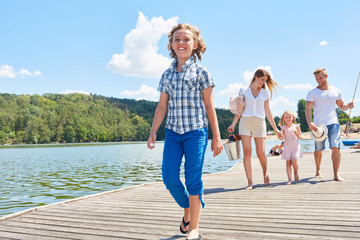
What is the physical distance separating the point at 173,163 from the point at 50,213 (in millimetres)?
2269

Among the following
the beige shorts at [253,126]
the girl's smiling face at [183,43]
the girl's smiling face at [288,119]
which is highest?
the girl's smiling face at [183,43]

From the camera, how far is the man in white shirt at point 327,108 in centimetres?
544

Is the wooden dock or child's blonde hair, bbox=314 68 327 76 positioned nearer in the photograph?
the wooden dock

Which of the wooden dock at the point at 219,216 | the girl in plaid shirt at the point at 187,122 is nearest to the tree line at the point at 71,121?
the wooden dock at the point at 219,216

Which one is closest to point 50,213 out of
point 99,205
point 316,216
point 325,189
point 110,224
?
point 99,205

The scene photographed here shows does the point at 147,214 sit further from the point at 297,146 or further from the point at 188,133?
the point at 297,146

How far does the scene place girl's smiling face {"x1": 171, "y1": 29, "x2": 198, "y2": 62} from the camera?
2.85m

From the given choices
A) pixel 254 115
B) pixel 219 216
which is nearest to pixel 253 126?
pixel 254 115

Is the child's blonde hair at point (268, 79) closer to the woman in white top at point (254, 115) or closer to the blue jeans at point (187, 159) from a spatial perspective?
the woman in white top at point (254, 115)

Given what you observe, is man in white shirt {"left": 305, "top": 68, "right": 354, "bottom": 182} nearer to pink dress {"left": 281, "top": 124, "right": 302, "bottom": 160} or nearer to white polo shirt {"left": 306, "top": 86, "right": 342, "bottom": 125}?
white polo shirt {"left": 306, "top": 86, "right": 342, "bottom": 125}

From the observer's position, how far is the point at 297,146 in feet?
18.8

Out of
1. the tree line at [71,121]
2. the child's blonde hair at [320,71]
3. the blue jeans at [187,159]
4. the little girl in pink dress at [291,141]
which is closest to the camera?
the blue jeans at [187,159]

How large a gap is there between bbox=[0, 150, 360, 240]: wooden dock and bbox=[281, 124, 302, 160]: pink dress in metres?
0.78

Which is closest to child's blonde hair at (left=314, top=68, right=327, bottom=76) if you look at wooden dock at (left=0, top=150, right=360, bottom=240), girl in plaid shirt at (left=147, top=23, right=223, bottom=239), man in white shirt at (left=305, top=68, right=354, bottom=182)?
man in white shirt at (left=305, top=68, right=354, bottom=182)
